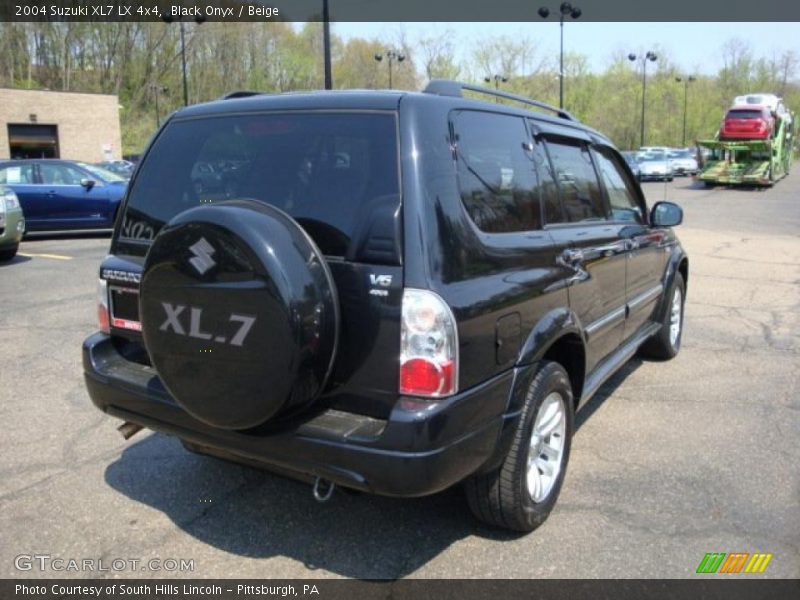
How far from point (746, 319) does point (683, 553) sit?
509 centimetres

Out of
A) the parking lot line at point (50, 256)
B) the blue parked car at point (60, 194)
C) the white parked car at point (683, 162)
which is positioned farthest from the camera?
the white parked car at point (683, 162)

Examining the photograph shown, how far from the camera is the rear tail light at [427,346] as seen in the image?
248 centimetres

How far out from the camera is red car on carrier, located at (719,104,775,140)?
101ft

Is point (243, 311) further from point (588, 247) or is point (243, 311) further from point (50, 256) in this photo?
point (50, 256)

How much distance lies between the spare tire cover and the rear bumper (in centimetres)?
12

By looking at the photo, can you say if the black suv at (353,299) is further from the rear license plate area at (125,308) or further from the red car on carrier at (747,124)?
the red car on carrier at (747,124)

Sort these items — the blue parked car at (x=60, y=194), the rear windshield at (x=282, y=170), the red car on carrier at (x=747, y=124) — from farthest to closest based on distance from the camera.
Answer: the red car on carrier at (x=747, y=124), the blue parked car at (x=60, y=194), the rear windshield at (x=282, y=170)

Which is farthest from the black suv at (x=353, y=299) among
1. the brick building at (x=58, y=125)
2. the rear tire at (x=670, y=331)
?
the brick building at (x=58, y=125)

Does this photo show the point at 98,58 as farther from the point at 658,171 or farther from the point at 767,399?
Result: the point at 767,399

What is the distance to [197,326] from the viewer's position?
2.59m

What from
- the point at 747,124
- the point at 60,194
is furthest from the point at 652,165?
the point at 60,194

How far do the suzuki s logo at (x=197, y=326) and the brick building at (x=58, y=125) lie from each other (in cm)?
4167

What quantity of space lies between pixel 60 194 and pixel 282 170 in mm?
12552

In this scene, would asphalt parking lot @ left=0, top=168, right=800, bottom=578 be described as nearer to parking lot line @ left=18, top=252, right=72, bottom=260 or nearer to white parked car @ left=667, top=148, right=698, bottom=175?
parking lot line @ left=18, top=252, right=72, bottom=260
